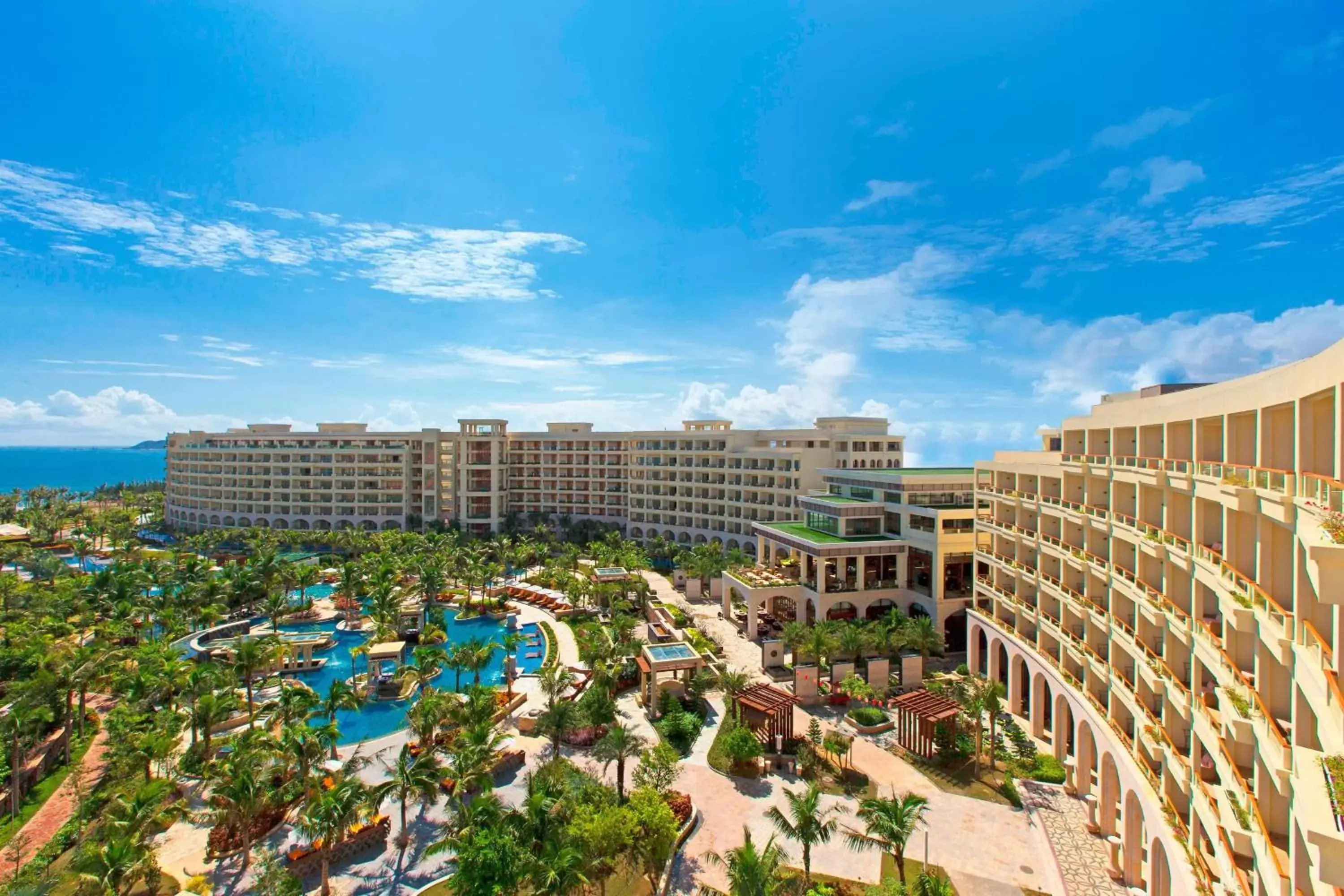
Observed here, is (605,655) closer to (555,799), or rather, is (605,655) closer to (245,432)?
(555,799)

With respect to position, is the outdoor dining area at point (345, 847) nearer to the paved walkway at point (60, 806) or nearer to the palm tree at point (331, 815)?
the palm tree at point (331, 815)

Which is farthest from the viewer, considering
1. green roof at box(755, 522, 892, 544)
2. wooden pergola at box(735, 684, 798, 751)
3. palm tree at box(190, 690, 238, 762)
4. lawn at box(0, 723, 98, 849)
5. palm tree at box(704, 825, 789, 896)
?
green roof at box(755, 522, 892, 544)

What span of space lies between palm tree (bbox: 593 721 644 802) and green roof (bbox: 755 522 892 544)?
73.4 feet

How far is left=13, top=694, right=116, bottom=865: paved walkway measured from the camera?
932 inches

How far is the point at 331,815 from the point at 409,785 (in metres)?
2.30

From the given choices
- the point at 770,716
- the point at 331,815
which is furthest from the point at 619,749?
the point at 331,815

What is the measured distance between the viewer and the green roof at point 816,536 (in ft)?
148

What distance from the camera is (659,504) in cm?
8250

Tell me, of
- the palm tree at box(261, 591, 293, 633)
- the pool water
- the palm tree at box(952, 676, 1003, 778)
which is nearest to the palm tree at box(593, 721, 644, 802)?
the palm tree at box(952, 676, 1003, 778)

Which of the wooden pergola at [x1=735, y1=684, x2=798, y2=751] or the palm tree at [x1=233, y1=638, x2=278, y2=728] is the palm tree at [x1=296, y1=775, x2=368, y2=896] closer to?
the palm tree at [x1=233, y1=638, x2=278, y2=728]

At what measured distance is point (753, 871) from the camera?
54.4ft

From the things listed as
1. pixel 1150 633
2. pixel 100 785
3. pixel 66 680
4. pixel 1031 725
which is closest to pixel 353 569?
pixel 66 680

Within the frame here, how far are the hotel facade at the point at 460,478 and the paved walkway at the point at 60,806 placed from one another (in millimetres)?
52913

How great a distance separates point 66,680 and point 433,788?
68.9 ft
